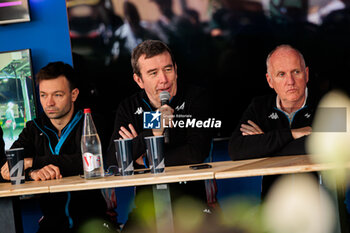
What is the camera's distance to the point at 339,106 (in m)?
2.95

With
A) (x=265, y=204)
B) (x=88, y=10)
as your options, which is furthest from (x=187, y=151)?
(x=88, y=10)

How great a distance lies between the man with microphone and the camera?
254cm

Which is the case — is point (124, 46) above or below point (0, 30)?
below

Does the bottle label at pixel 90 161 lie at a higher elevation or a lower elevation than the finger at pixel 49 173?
higher

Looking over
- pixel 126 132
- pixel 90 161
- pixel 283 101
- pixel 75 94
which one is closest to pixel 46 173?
pixel 90 161

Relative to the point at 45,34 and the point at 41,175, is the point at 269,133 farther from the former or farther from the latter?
the point at 45,34

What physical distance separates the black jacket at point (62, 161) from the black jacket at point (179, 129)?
253 millimetres

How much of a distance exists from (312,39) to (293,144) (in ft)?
3.13

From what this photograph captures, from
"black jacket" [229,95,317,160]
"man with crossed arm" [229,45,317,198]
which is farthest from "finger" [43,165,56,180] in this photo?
"man with crossed arm" [229,45,317,198]

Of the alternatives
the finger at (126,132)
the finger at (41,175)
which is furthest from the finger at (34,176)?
the finger at (126,132)

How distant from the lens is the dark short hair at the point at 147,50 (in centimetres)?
306

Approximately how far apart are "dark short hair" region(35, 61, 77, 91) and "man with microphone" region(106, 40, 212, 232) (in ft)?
1.32

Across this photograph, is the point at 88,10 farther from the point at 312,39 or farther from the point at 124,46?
the point at 312,39

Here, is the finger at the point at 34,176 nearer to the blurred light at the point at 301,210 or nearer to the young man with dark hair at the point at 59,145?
the young man with dark hair at the point at 59,145
